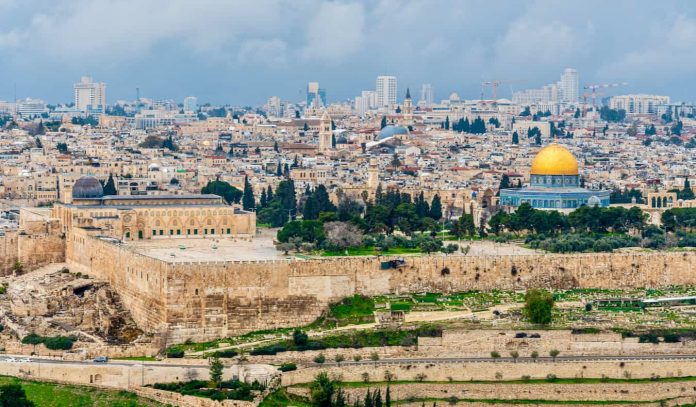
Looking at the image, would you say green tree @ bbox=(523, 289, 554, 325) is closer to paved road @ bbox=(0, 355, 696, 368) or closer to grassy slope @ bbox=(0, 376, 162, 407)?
paved road @ bbox=(0, 355, 696, 368)

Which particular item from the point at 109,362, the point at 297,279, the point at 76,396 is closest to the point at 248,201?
the point at 297,279

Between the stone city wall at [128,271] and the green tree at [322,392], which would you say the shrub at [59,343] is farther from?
the green tree at [322,392]

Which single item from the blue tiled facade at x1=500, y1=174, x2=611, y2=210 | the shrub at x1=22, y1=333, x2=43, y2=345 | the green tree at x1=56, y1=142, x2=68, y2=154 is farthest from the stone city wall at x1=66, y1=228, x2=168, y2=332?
the green tree at x1=56, y1=142, x2=68, y2=154

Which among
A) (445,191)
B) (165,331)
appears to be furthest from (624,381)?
(445,191)

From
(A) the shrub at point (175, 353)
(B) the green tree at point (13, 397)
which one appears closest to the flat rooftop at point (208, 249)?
(A) the shrub at point (175, 353)

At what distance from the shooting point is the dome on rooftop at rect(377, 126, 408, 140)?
14175cm

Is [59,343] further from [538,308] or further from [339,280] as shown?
[538,308]

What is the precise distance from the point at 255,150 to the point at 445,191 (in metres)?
37.7

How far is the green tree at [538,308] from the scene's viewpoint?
52.1 metres

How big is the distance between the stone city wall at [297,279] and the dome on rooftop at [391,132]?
8178cm

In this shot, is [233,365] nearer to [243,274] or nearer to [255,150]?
[243,274]

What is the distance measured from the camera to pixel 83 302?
56719 mm

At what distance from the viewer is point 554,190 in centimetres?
8400

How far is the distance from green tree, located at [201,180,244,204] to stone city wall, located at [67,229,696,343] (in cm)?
2512
